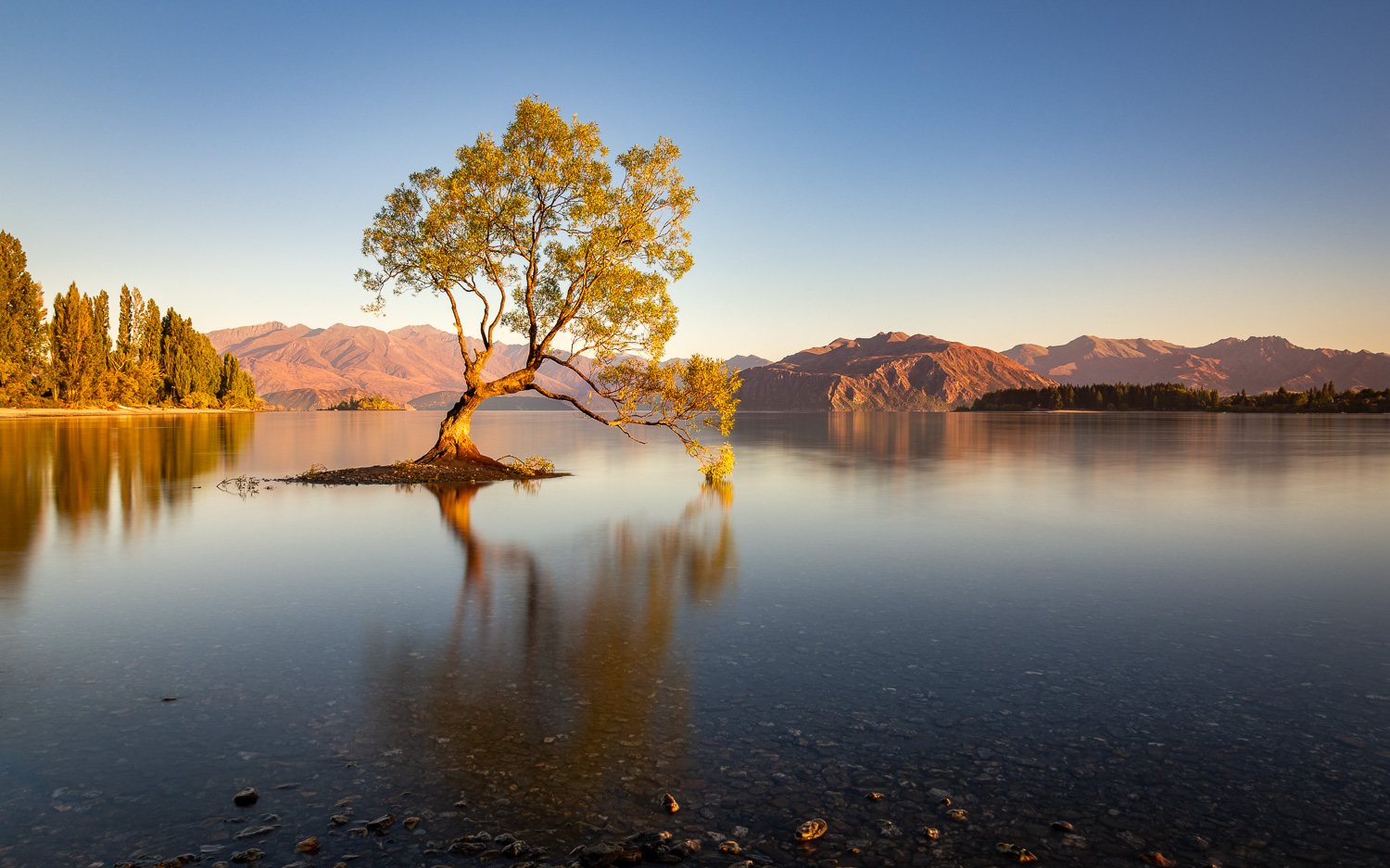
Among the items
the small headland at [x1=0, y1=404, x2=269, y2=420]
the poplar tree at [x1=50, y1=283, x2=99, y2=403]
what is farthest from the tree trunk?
the poplar tree at [x1=50, y1=283, x2=99, y2=403]

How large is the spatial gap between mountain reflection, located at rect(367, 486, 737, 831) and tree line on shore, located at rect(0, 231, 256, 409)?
130 m

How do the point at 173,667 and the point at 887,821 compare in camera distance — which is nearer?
the point at 887,821

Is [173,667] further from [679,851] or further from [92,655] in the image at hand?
[679,851]

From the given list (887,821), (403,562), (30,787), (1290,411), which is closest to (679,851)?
(887,821)

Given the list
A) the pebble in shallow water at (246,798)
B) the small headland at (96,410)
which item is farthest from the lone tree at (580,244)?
the small headland at (96,410)

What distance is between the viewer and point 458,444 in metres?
35.0

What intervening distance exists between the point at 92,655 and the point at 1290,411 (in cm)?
23847

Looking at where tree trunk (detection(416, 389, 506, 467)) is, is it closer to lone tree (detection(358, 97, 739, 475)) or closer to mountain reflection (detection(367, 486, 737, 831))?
lone tree (detection(358, 97, 739, 475))

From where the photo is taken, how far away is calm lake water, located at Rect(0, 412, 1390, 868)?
17.6 ft

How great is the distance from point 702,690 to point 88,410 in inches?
5806

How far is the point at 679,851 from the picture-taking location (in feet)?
16.6

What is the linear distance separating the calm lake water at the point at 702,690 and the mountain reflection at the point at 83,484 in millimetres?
430

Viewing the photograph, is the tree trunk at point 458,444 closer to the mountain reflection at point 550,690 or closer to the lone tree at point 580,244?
the lone tree at point 580,244

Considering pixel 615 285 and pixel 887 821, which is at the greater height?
pixel 615 285
